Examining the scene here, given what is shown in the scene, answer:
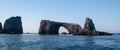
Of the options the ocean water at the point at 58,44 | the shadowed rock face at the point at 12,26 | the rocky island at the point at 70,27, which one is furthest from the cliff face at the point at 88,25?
the ocean water at the point at 58,44

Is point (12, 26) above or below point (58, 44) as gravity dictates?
above

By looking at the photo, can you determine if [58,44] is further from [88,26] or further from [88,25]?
[88,25]

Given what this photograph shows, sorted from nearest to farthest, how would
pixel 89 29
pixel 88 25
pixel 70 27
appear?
pixel 89 29, pixel 88 25, pixel 70 27

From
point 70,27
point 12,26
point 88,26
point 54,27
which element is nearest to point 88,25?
point 88,26

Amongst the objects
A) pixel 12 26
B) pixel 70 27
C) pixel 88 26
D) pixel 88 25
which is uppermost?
pixel 12 26

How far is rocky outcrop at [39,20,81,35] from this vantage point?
15988 cm

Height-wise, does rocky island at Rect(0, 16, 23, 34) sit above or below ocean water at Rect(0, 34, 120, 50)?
above

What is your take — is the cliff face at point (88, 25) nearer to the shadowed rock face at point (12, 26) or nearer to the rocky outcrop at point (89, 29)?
the rocky outcrop at point (89, 29)

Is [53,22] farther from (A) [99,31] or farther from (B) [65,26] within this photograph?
(A) [99,31]

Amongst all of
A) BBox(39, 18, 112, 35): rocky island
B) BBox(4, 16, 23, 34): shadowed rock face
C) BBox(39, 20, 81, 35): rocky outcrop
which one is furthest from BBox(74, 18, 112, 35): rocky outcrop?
BBox(4, 16, 23, 34): shadowed rock face

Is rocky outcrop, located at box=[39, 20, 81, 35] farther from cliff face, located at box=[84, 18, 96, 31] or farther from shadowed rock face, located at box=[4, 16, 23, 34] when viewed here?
shadowed rock face, located at box=[4, 16, 23, 34]

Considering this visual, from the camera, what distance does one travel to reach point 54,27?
16712 cm

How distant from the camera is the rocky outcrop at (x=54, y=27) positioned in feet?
525

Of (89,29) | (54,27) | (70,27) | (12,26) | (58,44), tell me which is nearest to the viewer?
(58,44)
